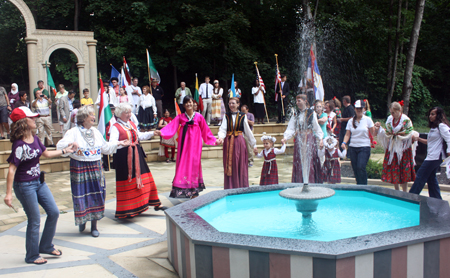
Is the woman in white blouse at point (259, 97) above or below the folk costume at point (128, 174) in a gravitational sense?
above

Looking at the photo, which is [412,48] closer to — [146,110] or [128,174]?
[146,110]

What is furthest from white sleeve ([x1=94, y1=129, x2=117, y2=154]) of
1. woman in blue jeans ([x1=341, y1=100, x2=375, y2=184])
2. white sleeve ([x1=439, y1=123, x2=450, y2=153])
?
white sleeve ([x1=439, y1=123, x2=450, y2=153])

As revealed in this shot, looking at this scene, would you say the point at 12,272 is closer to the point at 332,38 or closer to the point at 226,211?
the point at 226,211

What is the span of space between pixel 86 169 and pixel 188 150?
2.01m

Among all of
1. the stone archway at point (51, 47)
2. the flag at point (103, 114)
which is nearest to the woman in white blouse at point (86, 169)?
the flag at point (103, 114)

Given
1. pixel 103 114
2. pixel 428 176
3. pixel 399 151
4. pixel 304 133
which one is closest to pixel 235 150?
pixel 304 133

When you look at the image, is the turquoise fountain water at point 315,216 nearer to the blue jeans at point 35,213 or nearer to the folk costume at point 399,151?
the blue jeans at point 35,213

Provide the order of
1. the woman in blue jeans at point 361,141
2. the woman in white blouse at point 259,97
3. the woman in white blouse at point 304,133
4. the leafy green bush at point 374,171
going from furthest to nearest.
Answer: the woman in white blouse at point 259,97 < the leafy green bush at point 374,171 < the woman in blue jeans at point 361,141 < the woman in white blouse at point 304,133

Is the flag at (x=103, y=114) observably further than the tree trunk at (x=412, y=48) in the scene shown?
No

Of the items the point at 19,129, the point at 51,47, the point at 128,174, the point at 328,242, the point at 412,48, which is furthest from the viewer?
the point at 51,47

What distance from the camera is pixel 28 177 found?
411 centimetres

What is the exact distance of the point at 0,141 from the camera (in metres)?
11.1

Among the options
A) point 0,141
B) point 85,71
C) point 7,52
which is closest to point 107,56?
point 85,71

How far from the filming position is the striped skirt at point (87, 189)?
494 cm
